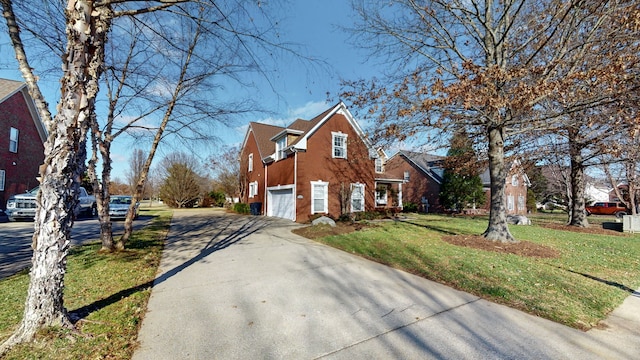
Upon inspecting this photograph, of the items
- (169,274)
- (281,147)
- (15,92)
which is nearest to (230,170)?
(281,147)

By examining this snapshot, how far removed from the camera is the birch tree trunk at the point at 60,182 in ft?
9.38

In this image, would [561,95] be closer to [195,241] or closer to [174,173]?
[195,241]

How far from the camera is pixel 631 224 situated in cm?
1335

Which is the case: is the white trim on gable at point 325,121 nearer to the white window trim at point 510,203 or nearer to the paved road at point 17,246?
the paved road at point 17,246

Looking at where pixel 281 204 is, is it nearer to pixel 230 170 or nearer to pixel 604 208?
pixel 230 170

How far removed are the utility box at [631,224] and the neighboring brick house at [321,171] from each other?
12600 mm

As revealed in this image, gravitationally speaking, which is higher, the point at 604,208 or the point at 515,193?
the point at 515,193

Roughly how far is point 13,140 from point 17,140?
327 mm

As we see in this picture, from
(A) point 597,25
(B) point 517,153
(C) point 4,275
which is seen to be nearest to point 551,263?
(A) point 597,25

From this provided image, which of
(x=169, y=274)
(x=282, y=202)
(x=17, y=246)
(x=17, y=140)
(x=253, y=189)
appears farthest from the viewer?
(x=253, y=189)

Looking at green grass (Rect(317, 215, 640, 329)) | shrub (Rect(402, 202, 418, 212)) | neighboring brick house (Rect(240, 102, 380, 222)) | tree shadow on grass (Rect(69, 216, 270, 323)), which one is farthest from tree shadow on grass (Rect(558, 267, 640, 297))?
shrub (Rect(402, 202, 418, 212))

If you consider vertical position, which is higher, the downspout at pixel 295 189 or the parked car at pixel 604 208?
the downspout at pixel 295 189

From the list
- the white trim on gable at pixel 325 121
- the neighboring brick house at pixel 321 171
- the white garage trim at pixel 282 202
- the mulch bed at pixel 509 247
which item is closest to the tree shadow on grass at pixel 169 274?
the white garage trim at pixel 282 202

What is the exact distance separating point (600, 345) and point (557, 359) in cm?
80
